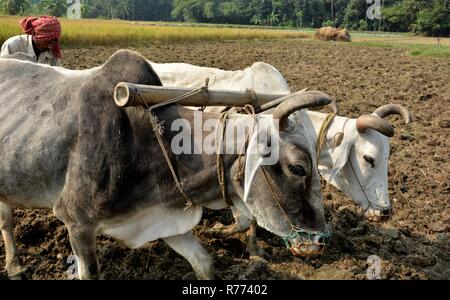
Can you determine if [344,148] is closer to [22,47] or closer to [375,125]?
[375,125]

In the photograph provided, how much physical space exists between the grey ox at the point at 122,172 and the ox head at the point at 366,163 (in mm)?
1450

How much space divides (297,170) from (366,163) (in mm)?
1653

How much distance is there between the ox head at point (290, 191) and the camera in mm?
2754

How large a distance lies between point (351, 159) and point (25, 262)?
3.13m

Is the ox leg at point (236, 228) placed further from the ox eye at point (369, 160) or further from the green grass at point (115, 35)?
the green grass at point (115, 35)

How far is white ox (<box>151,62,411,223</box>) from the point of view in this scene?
4.09 metres

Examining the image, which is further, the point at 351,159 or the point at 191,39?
the point at 191,39

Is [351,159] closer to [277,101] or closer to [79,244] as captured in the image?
[277,101]

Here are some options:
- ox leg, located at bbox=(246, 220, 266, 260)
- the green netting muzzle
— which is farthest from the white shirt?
the green netting muzzle

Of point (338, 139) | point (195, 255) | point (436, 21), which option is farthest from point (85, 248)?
point (436, 21)

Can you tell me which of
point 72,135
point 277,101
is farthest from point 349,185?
point 72,135

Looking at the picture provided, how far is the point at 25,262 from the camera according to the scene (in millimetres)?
3938

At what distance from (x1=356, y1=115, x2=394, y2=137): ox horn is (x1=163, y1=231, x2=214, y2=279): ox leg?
186 cm

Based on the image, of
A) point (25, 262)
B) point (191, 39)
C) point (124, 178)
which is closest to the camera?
point (124, 178)
